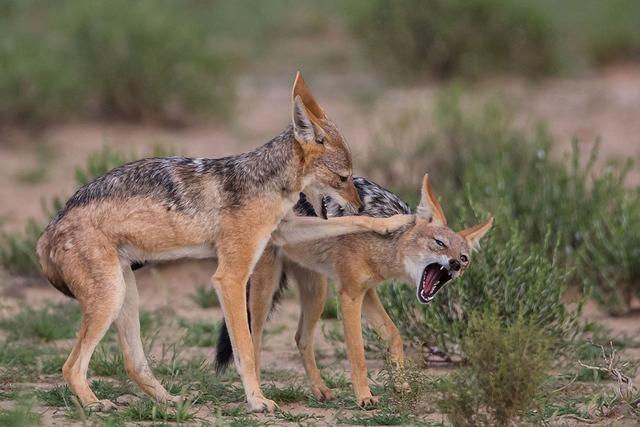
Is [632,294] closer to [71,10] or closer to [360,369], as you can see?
[360,369]

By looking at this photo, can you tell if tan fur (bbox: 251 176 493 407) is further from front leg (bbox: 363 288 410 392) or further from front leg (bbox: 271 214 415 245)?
front leg (bbox: 271 214 415 245)

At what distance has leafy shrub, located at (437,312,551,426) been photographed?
5.65m

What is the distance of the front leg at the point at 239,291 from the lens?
6.44m

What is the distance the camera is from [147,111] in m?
15.0

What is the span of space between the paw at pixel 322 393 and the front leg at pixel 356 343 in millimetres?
201

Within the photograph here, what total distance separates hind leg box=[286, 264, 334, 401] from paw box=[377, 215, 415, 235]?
1.90 feet

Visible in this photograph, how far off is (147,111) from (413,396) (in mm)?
9278

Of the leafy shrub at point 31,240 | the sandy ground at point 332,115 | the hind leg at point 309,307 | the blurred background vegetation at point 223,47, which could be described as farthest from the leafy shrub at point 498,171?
the blurred background vegetation at point 223,47

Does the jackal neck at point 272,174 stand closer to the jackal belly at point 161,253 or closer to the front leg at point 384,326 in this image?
the jackal belly at point 161,253

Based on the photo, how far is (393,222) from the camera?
690cm

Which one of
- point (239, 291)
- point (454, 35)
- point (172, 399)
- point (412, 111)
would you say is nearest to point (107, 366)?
point (172, 399)

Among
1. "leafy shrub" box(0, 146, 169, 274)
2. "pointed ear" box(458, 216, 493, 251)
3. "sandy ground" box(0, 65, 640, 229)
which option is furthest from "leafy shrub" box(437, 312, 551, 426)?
"sandy ground" box(0, 65, 640, 229)

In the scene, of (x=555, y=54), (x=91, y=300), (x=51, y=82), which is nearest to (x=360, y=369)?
(x=91, y=300)

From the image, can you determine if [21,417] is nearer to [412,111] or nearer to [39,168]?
[412,111]
